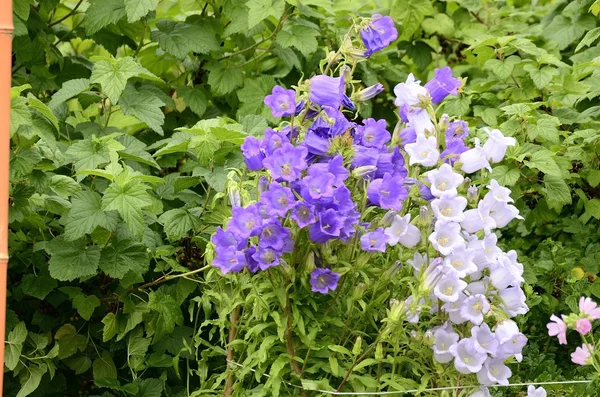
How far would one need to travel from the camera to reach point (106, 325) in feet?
8.39

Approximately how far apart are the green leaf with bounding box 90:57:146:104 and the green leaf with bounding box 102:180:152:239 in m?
0.34

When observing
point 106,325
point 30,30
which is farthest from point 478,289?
point 30,30

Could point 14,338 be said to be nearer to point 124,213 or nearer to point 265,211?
point 124,213

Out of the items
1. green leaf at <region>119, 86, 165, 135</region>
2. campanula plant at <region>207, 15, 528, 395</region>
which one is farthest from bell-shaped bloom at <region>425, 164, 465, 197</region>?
green leaf at <region>119, 86, 165, 135</region>

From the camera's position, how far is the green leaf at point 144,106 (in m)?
2.71

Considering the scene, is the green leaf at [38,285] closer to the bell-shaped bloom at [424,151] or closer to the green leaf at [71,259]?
the green leaf at [71,259]

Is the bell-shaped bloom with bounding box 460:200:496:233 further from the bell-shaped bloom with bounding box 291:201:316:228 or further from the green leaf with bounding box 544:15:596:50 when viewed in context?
the green leaf with bounding box 544:15:596:50

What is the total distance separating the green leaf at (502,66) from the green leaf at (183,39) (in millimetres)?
933

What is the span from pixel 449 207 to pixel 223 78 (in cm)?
142

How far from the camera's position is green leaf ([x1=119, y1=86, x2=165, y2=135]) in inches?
107

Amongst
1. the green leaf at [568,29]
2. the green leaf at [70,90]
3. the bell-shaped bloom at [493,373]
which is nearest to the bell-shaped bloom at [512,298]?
the bell-shaped bloom at [493,373]

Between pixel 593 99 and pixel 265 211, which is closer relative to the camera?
pixel 265 211

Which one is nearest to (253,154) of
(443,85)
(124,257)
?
(443,85)

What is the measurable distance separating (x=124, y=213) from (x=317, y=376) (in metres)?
0.66
